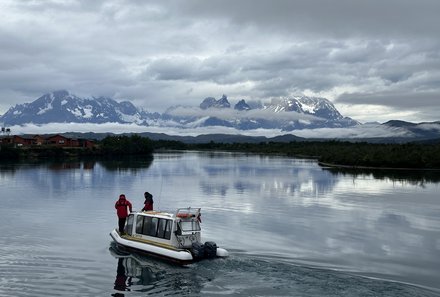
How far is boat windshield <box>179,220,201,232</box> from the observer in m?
25.9

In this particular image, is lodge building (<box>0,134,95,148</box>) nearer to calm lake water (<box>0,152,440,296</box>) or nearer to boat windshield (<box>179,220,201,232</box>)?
calm lake water (<box>0,152,440,296</box>)

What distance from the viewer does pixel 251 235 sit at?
32062 millimetres

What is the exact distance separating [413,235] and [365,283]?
546 inches

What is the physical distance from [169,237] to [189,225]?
45.8 inches

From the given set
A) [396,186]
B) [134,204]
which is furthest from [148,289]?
[396,186]

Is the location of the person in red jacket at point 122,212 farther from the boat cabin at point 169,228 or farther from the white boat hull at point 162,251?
the boat cabin at point 169,228

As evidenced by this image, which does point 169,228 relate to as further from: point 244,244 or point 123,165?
point 123,165

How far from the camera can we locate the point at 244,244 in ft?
96.7

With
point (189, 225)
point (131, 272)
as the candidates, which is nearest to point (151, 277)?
point (131, 272)

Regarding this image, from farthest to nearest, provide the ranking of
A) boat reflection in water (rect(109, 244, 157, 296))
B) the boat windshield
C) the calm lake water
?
the boat windshield
boat reflection in water (rect(109, 244, 157, 296))
the calm lake water

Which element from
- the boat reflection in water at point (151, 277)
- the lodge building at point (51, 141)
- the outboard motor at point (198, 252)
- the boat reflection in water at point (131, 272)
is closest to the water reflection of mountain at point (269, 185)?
the boat reflection in water at point (131, 272)

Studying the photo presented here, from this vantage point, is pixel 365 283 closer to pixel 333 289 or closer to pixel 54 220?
pixel 333 289

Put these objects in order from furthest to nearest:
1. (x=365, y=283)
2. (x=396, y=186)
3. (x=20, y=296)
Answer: (x=396, y=186) → (x=365, y=283) → (x=20, y=296)

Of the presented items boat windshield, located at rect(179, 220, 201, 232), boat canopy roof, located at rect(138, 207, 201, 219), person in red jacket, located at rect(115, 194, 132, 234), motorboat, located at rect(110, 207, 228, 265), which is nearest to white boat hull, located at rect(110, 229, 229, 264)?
motorboat, located at rect(110, 207, 228, 265)
